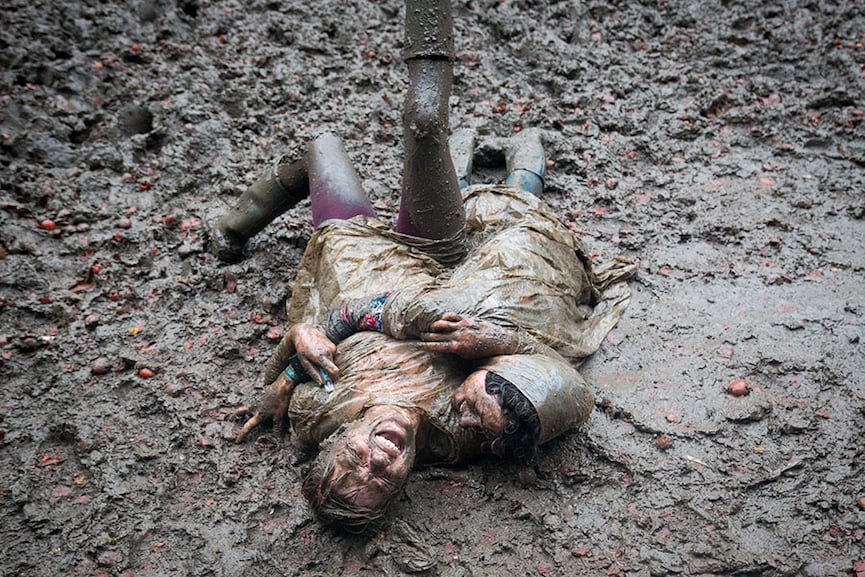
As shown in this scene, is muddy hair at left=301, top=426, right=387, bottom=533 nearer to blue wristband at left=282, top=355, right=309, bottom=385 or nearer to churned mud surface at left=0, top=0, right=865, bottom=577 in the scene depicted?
churned mud surface at left=0, top=0, right=865, bottom=577

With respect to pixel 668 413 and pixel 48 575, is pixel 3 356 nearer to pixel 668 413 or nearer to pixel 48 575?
pixel 48 575

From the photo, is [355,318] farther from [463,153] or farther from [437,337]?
[463,153]

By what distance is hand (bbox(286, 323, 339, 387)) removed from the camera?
3072 mm

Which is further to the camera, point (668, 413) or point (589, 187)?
point (589, 187)

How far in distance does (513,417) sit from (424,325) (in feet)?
1.71

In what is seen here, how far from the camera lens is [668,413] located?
3.29 meters

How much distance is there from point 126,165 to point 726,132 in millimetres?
3935

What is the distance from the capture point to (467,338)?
2.90 meters

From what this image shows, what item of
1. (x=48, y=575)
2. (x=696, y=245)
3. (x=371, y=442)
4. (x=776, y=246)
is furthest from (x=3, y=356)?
(x=776, y=246)

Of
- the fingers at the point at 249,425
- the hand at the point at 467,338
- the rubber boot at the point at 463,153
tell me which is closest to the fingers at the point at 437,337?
the hand at the point at 467,338

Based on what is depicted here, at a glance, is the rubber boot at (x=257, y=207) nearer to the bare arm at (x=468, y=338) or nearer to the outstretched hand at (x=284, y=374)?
the outstretched hand at (x=284, y=374)

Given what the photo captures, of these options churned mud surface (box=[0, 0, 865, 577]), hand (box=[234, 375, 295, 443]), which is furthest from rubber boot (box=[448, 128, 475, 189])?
hand (box=[234, 375, 295, 443])

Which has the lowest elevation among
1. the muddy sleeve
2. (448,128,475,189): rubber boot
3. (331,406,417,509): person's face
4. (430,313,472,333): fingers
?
(331,406,417,509): person's face

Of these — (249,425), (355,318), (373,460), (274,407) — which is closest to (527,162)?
(355,318)
